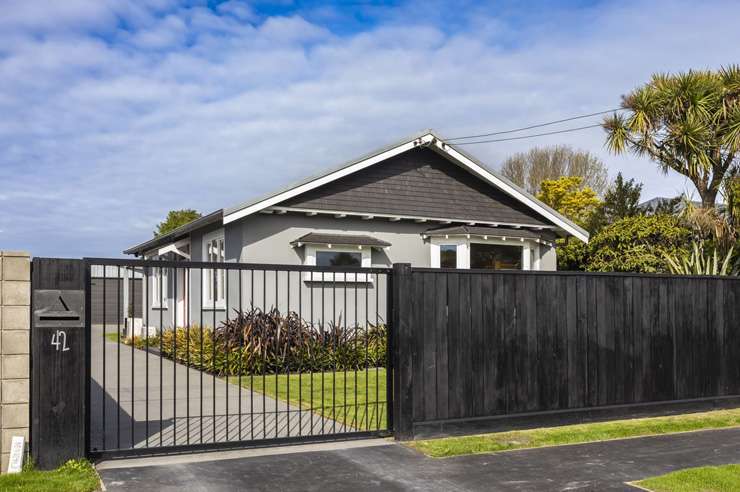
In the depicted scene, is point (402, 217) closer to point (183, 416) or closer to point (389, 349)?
point (183, 416)

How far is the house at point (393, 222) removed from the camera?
1576 cm

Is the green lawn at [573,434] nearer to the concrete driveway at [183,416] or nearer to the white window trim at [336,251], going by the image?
the concrete driveway at [183,416]

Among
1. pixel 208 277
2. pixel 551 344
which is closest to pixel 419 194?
pixel 208 277

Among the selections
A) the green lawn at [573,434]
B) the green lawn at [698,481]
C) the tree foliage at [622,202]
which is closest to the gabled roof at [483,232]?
Answer: the green lawn at [573,434]

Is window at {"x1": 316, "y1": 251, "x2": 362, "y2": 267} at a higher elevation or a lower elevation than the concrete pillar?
higher

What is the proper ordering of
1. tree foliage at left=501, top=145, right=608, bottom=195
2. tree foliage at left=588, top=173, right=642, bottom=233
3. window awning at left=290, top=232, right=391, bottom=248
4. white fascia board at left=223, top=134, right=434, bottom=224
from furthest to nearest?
1. tree foliage at left=501, top=145, right=608, bottom=195
2. tree foliage at left=588, top=173, right=642, bottom=233
3. window awning at left=290, top=232, right=391, bottom=248
4. white fascia board at left=223, top=134, right=434, bottom=224

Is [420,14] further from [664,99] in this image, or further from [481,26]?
[664,99]

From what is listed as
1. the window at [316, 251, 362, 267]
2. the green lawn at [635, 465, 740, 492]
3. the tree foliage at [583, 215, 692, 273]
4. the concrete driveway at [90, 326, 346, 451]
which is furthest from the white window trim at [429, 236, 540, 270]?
the green lawn at [635, 465, 740, 492]

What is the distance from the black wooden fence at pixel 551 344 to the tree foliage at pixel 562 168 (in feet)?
97.3

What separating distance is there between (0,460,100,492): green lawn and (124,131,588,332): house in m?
8.81

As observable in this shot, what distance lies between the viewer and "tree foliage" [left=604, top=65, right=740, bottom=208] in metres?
18.1

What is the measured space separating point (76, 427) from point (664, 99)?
16.7m

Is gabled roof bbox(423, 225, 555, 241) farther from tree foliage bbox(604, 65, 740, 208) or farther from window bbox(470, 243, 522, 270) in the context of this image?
tree foliage bbox(604, 65, 740, 208)

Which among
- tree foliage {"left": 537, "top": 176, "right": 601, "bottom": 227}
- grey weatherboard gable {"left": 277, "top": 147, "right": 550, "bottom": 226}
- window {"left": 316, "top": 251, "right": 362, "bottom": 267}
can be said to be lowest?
window {"left": 316, "top": 251, "right": 362, "bottom": 267}
